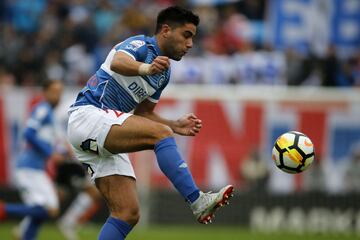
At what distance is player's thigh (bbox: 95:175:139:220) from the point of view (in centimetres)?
854

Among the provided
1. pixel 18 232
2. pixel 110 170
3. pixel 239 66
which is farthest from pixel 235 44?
pixel 110 170

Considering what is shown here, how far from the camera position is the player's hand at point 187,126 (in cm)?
888

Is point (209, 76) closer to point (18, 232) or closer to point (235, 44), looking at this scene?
point (235, 44)

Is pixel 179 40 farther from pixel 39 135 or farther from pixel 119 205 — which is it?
pixel 39 135

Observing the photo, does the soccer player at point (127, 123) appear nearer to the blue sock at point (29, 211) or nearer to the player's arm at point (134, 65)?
the player's arm at point (134, 65)

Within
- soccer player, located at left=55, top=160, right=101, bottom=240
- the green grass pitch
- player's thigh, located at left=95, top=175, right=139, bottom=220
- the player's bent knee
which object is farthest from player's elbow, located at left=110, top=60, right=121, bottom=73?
soccer player, located at left=55, top=160, right=101, bottom=240

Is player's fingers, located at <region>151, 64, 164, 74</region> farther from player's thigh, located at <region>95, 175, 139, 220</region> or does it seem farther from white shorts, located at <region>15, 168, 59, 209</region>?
white shorts, located at <region>15, 168, 59, 209</region>

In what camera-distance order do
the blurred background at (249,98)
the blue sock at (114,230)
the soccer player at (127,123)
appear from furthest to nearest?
the blurred background at (249,98) → the blue sock at (114,230) → the soccer player at (127,123)

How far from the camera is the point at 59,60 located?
2020cm

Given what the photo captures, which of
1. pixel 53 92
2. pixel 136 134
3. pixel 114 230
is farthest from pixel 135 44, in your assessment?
pixel 53 92

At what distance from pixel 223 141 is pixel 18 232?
5.98 metres

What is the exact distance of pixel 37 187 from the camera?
44.9 feet

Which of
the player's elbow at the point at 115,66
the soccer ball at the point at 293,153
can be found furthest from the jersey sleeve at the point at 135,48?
the soccer ball at the point at 293,153

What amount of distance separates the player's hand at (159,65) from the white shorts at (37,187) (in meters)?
5.74
